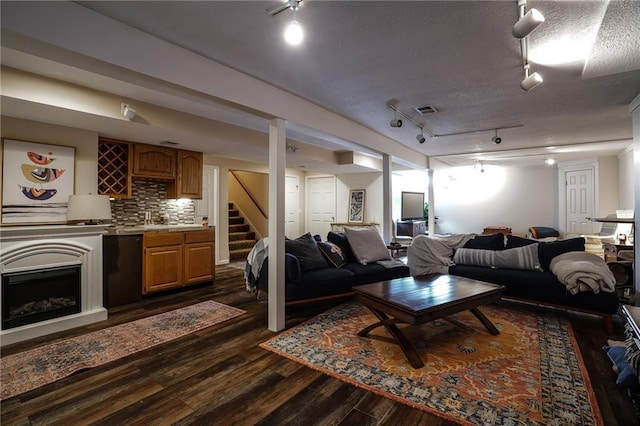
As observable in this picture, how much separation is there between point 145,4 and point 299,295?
9.08 feet

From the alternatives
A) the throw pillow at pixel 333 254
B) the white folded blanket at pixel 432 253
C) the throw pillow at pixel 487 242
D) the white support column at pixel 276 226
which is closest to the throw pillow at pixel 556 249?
the throw pillow at pixel 487 242

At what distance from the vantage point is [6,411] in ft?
6.15

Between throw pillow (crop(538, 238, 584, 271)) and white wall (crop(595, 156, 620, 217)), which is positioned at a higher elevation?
white wall (crop(595, 156, 620, 217))

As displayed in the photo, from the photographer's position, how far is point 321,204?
348 inches

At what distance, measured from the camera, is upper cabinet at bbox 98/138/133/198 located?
13.6 feet

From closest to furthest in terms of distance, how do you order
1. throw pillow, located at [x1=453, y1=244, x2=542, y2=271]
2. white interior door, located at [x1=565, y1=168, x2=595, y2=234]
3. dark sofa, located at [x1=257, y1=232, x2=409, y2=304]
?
dark sofa, located at [x1=257, y1=232, x2=409, y2=304], throw pillow, located at [x1=453, y1=244, x2=542, y2=271], white interior door, located at [x1=565, y1=168, x2=595, y2=234]

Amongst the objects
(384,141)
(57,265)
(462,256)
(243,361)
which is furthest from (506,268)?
(57,265)

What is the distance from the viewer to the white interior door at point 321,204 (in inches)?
343

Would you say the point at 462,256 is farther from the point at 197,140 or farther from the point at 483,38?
the point at 197,140

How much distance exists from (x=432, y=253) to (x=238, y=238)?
4887mm

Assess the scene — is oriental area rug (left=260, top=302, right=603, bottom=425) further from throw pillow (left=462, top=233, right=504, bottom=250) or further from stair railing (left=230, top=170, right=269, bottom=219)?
stair railing (left=230, top=170, right=269, bottom=219)

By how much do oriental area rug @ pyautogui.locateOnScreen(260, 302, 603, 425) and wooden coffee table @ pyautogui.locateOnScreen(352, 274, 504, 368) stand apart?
136 millimetres

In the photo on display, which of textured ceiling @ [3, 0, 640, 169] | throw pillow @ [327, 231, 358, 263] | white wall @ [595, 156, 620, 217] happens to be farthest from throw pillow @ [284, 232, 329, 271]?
white wall @ [595, 156, 620, 217]

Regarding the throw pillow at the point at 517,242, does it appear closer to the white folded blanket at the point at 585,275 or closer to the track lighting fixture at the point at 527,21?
the white folded blanket at the point at 585,275
